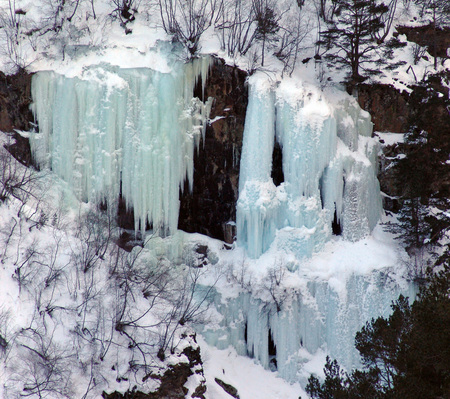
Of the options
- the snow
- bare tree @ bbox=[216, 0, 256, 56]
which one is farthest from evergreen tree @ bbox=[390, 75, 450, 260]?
bare tree @ bbox=[216, 0, 256, 56]

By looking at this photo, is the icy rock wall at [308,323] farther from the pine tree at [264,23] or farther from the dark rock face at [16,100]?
the dark rock face at [16,100]

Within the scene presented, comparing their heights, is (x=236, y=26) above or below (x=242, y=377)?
above

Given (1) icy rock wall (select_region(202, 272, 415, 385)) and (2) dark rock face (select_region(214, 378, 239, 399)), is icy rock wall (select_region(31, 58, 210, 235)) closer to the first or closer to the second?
(1) icy rock wall (select_region(202, 272, 415, 385))

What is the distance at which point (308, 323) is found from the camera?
2097 centimetres

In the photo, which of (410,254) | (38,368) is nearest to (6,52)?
(38,368)

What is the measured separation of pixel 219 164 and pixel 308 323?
7.40 meters

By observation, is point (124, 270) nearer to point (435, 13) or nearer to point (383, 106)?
point (383, 106)

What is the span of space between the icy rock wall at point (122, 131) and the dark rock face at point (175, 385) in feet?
18.9

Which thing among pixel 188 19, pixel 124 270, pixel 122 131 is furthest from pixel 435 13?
pixel 124 270

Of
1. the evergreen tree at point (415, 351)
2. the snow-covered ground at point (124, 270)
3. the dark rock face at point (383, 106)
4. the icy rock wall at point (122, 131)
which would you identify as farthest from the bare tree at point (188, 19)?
the evergreen tree at point (415, 351)

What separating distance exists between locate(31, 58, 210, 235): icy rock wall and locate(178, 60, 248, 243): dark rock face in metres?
0.76

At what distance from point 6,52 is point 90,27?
3.73 metres

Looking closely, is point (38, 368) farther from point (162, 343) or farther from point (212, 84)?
point (212, 84)

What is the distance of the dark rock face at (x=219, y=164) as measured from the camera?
72.8 ft
